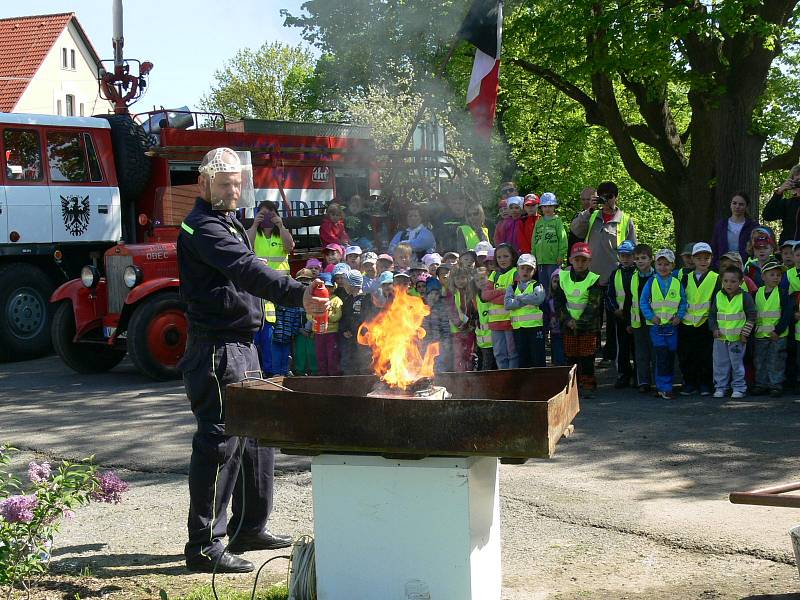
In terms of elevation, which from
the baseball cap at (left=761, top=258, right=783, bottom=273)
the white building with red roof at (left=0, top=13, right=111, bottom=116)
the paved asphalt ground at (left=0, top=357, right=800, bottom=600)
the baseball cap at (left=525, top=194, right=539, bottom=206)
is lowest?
the paved asphalt ground at (left=0, top=357, right=800, bottom=600)

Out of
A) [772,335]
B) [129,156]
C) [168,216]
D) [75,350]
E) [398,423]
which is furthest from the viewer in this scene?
[129,156]

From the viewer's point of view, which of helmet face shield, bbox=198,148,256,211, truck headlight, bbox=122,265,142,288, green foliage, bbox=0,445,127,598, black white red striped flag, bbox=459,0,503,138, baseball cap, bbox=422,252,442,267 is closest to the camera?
green foliage, bbox=0,445,127,598

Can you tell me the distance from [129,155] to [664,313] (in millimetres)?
7501

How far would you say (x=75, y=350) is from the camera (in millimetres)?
12203

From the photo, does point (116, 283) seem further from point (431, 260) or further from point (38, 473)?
point (38, 473)

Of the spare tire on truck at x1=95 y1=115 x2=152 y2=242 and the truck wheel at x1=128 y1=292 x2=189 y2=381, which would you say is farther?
the spare tire on truck at x1=95 y1=115 x2=152 y2=242

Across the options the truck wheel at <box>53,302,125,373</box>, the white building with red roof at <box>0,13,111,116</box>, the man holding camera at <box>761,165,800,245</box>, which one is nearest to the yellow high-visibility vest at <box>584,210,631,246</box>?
the man holding camera at <box>761,165,800,245</box>

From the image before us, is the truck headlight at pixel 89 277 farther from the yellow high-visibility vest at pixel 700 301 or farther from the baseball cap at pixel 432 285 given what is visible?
the yellow high-visibility vest at pixel 700 301

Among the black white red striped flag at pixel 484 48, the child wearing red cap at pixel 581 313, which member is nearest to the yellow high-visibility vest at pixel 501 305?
the child wearing red cap at pixel 581 313

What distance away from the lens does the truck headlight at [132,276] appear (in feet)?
38.2

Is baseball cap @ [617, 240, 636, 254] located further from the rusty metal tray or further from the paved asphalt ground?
the rusty metal tray

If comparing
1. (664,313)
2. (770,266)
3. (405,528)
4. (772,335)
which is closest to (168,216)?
(664,313)

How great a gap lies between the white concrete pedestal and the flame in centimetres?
52

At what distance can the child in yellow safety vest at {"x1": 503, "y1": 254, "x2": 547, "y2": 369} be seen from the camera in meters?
9.73
